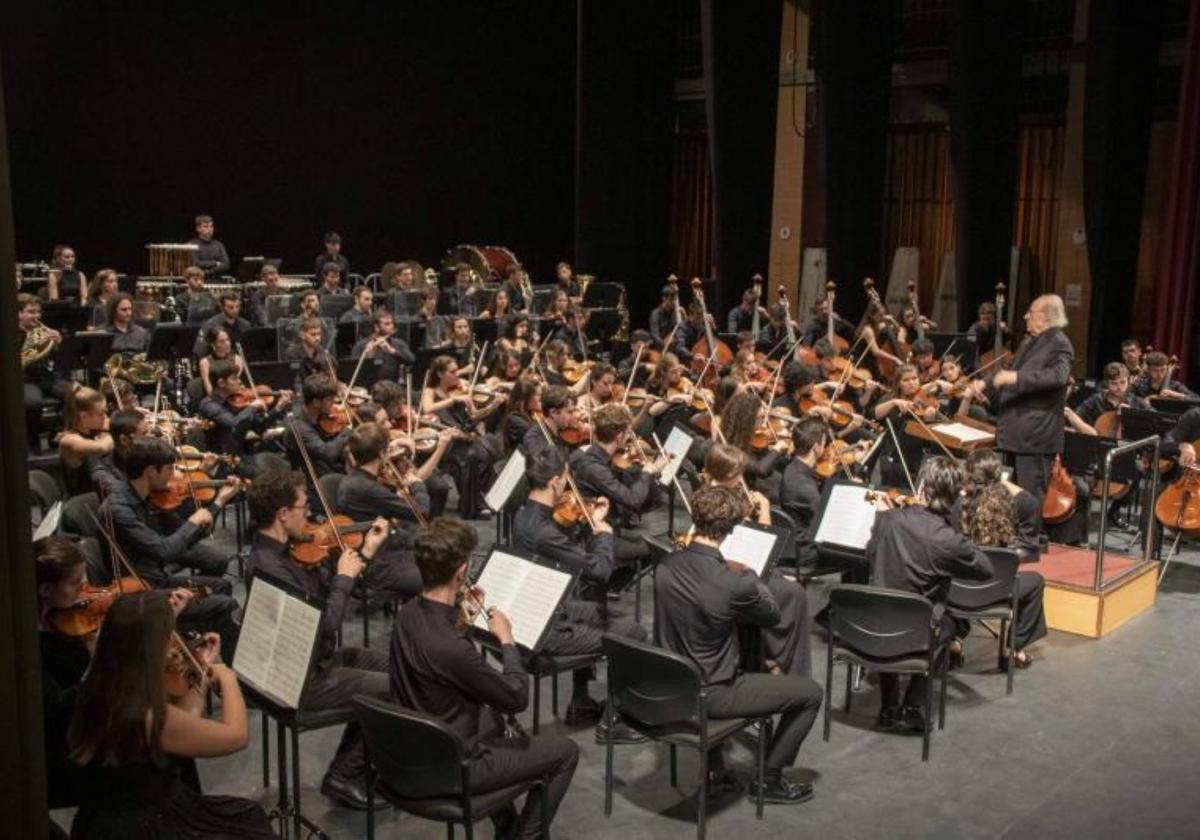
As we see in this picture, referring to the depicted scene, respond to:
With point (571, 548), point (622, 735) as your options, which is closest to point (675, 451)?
point (571, 548)

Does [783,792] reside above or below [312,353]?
below

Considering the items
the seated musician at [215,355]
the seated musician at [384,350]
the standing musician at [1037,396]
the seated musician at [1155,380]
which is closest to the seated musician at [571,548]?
the standing musician at [1037,396]

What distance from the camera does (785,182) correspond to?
68.7 feet

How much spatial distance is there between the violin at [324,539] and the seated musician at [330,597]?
6cm

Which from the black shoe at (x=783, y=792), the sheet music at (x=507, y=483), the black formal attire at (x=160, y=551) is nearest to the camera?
the black shoe at (x=783, y=792)

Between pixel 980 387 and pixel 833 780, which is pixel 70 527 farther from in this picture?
pixel 980 387

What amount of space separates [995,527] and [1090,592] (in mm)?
1206

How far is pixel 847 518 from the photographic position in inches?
276

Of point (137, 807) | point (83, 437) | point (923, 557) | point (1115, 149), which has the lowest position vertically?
point (137, 807)

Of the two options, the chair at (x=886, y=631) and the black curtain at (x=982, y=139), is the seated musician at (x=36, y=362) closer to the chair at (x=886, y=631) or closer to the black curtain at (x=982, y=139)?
the chair at (x=886, y=631)

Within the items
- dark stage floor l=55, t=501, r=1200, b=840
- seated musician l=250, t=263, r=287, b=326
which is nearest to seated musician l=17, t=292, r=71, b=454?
seated musician l=250, t=263, r=287, b=326

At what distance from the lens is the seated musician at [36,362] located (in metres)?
10.5

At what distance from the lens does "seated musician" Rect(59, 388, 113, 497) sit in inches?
299

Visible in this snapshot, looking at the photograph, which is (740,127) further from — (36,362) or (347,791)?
(347,791)
